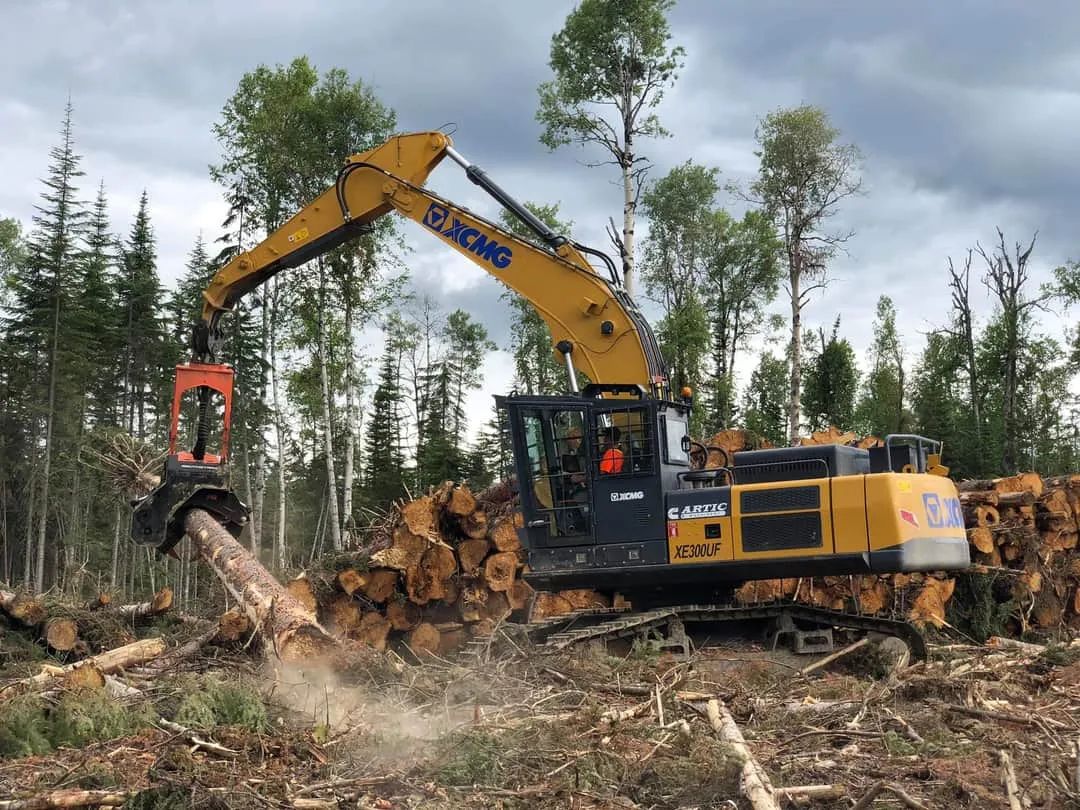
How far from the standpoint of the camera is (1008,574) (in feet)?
39.9

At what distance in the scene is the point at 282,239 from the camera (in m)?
11.0

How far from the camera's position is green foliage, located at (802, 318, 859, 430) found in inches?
1442

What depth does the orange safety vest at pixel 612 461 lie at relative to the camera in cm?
872

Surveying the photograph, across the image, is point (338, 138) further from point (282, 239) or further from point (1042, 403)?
point (1042, 403)

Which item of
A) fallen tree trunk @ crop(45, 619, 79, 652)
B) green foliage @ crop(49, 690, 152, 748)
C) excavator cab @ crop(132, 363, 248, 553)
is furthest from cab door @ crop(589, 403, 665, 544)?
fallen tree trunk @ crop(45, 619, 79, 652)

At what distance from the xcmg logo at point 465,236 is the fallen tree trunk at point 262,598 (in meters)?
3.73

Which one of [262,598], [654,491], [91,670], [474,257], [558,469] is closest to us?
[91,670]

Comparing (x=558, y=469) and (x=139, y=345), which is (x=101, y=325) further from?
(x=558, y=469)

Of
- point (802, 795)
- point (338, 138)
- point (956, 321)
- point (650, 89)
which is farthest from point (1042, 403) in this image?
point (802, 795)

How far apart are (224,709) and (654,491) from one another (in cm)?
401

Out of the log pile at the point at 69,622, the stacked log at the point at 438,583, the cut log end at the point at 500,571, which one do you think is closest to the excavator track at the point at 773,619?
the cut log end at the point at 500,571

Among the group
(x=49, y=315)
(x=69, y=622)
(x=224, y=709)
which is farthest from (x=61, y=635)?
(x=49, y=315)

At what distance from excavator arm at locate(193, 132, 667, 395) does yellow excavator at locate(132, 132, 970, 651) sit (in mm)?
21

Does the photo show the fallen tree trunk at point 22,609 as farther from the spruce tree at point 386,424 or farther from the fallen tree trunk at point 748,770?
the spruce tree at point 386,424
